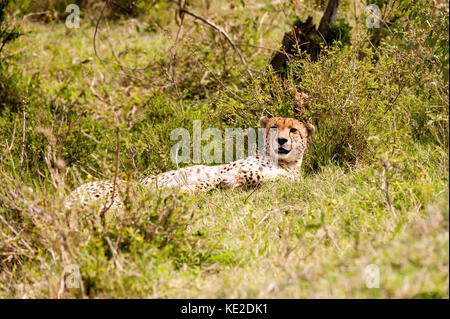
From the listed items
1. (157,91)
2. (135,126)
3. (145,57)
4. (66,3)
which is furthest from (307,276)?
(66,3)

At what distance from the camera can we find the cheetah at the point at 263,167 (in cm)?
439

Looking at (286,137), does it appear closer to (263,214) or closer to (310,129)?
(310,129)

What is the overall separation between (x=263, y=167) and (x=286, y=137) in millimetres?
351

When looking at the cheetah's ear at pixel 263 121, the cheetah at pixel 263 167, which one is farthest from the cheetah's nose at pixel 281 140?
the cheetah's ear at pixel 263 121

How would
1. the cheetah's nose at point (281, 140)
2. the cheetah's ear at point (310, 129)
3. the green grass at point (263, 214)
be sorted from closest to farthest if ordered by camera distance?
the green grass at point (263, 214)
the cheetah's nose at point (281, 140)
the cheetah's ear at point (310, 129)

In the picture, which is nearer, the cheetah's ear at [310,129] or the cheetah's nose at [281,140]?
the cheetah's nose at [281,140]

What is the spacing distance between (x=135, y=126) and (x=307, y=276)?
377 cm

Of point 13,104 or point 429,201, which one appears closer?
point 429,201

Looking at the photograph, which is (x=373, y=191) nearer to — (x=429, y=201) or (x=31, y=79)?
(x=429, y=201)

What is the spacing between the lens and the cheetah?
14.4 ft

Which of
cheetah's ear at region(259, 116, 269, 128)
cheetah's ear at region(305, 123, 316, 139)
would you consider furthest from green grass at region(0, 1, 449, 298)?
cheetah's ear at region(259, 116, 269, 128)

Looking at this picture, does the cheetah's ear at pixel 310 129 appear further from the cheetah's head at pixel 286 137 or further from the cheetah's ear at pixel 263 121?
the cheetah's ear at pixel 263 121

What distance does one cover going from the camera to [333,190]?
375 centimetres

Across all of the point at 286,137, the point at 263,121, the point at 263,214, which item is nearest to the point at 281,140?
the point at 286,137
